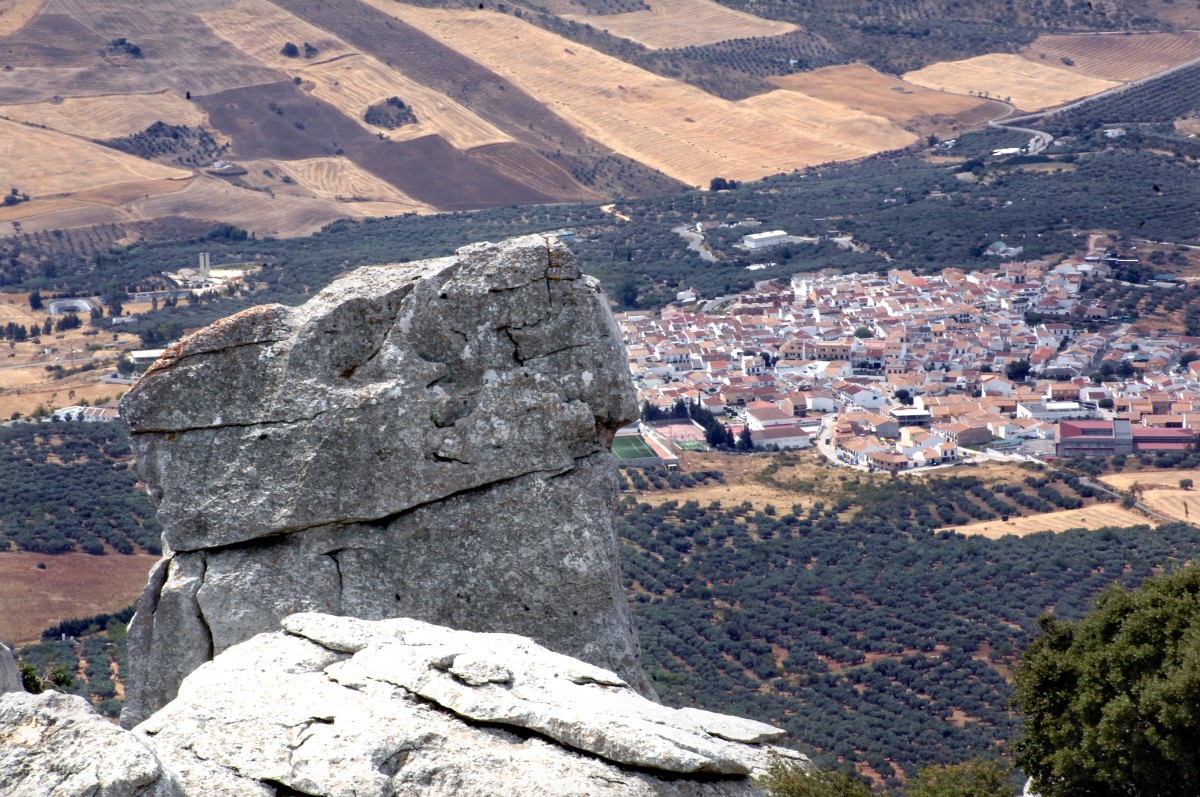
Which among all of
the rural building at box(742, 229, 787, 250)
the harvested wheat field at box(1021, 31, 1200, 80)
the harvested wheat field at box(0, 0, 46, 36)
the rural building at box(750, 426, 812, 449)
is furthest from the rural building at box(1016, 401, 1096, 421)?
the harvested wheat field at box(0, 0, 46, 36)

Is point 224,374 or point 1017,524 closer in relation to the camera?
point 224,374

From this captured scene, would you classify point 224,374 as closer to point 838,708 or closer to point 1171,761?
point 1171,761

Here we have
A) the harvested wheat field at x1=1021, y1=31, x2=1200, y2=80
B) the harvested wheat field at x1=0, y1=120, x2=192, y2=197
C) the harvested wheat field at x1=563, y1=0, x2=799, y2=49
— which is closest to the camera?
the harvested wheat field at x1=0, y1=120, x2=192, y2=197

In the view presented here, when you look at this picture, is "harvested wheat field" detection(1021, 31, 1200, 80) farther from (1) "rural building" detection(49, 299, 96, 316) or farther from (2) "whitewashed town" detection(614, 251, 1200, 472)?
(1) "rural building" detection(49, 299, 96, 316)

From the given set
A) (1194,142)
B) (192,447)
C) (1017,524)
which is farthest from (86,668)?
(1194,142)

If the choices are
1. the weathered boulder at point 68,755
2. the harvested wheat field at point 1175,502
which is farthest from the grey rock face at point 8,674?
the harvested wheat field at point 1175,502

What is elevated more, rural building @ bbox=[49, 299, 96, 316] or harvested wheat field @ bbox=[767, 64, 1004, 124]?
harvested wheat field @ bbox=[767, 64, 1004, 124]

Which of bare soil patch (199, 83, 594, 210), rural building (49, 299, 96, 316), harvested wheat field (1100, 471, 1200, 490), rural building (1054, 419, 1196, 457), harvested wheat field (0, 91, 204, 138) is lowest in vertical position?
rural building (49, 299, 96, 316)
